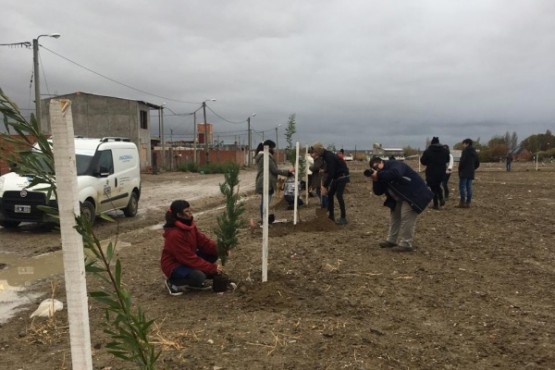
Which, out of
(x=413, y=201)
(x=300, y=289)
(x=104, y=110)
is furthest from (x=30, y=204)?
(x=104, y=110)

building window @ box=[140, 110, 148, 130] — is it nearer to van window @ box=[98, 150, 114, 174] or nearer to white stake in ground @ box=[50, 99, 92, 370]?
van window @ box=[98, 150, 114, 174]

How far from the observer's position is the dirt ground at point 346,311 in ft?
12.7

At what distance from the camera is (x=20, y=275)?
24.1 feet

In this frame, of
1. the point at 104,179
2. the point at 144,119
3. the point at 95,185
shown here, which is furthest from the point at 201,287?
the point at 144,119

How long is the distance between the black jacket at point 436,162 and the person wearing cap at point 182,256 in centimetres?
810

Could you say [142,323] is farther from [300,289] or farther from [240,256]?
[240,256]

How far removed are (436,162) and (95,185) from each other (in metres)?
8.22

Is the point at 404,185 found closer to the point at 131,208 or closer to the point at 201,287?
the point at 201,287

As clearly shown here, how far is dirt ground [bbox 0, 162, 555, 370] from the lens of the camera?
3.88 m

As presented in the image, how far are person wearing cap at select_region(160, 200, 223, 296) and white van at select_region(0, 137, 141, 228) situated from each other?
12.7 feet

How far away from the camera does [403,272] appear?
259 inches

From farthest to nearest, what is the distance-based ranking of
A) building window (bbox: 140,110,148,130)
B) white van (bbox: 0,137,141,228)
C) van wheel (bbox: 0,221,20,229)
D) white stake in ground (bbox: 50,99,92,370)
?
building window (bbox: 140,110,148,130) < van wheel (bbox: 0,221,20,229) < white van (bbox: 0,137,141,228) < white stake in ground (bbox: 50,99,92,370)

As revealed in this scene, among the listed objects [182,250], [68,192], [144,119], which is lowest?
[182,250]

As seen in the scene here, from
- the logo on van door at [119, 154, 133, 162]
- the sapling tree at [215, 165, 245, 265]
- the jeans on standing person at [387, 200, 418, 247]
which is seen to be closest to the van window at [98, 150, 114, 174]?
the logo on van door at [119, 154, 133, 162]
